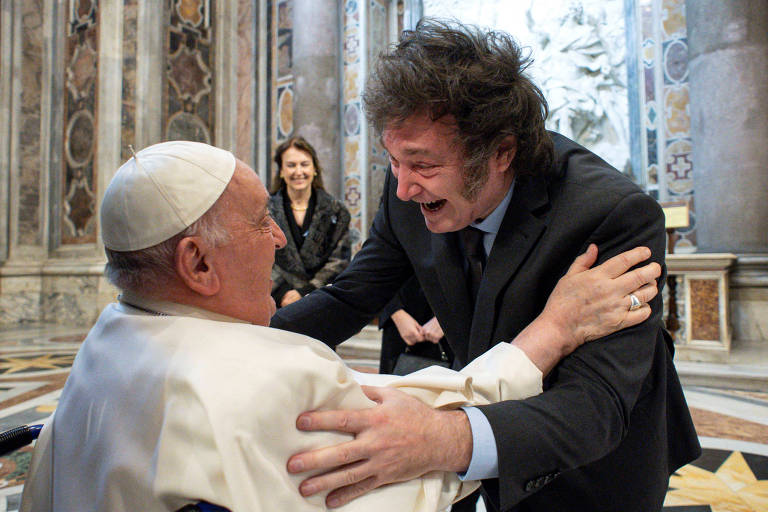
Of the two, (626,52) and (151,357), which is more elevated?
(626,52)

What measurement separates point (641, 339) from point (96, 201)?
296 inches

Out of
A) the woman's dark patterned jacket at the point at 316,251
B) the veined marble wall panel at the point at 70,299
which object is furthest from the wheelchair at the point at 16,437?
the veined marble wall panel at the point at 70,299

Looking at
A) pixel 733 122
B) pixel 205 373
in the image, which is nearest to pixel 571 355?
pixel 205 373

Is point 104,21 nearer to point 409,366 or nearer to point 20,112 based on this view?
point 20,112

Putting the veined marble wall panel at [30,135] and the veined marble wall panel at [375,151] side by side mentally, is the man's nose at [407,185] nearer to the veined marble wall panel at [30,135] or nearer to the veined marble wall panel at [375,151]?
the veined marble wall panel at [375,151]

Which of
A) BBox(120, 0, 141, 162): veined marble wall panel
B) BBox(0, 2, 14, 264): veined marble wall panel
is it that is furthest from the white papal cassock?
BBox(0, 2, 14, 264): veined marble wall panel

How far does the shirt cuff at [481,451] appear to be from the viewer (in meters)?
1.00

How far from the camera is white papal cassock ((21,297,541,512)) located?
751mm

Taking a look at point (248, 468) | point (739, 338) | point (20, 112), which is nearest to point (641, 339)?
point (248, 468)

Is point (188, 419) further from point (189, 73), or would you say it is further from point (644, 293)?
point (189, 73)

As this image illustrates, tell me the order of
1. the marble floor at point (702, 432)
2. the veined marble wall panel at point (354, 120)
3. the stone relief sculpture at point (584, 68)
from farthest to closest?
the veined marble wall panel at point (354, 120), the stone relief sculpture at point (584, 68), the marble floor at point (702, 432)

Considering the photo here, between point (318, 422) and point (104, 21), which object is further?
point (104, 21)

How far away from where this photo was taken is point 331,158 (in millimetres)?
7379

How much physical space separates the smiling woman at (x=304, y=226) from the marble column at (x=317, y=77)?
11.1 ft
